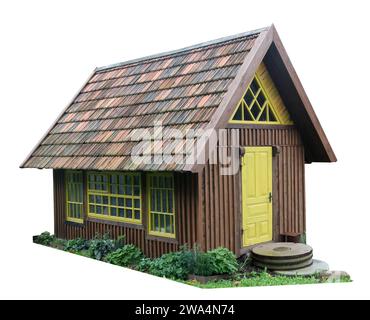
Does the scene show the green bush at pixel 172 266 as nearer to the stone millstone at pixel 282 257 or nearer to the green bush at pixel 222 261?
the green bush at pixel 222 261

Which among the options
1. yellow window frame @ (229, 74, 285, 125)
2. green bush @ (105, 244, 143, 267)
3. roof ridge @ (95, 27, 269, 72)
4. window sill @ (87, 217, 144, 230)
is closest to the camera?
yellow window frame @ (229, 74, 285, 125)

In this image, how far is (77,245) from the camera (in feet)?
40.0

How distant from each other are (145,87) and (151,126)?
1.83m

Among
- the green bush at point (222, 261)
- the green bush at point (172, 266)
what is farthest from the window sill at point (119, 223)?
the green bush at point (222, 261)

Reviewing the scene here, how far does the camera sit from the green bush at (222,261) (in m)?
9.05

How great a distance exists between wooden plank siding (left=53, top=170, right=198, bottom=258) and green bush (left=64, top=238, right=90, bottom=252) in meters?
0.22

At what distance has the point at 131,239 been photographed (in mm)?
11055

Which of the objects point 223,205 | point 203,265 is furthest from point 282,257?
point 203,265

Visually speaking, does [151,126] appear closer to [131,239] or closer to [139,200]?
[139,200]

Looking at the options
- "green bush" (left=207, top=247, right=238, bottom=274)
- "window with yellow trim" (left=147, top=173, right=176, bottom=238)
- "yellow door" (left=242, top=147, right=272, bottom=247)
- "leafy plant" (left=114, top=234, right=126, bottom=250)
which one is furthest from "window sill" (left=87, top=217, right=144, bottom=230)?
"yellow door" (left=242, top=147, right=272, bottom=247)

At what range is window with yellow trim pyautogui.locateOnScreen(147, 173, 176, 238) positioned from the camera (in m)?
10.1

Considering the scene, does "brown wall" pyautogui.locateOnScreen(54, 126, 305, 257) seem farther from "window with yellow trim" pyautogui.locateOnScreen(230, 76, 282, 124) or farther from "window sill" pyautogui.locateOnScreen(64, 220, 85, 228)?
"window with yellow trim" pyautogui.locateOnScreen(230, 76, 282, 124)

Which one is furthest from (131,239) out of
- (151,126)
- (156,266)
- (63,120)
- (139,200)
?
(63,120)

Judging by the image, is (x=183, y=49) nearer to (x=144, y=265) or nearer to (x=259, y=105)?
(x=259, y=105)
